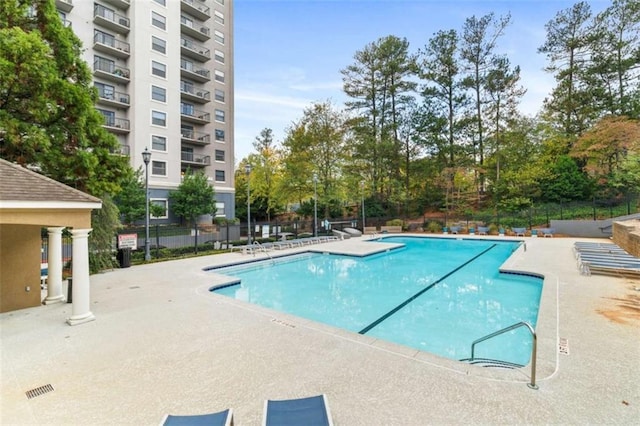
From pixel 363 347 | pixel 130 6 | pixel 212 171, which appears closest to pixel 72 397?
pixel 363 347

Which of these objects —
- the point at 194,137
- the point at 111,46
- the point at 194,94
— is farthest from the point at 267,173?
the point at 111,46

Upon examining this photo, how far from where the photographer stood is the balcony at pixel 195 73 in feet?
90.8

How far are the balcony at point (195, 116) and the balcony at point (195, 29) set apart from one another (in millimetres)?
7216

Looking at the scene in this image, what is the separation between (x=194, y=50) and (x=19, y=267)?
2787 cm

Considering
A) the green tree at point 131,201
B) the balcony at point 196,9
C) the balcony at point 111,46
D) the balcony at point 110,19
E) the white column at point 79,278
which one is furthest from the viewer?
the balcony at point 196,9

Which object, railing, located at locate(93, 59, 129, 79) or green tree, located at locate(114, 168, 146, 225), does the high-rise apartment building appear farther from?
green tree, located at locate(114, 168, 146, 225)

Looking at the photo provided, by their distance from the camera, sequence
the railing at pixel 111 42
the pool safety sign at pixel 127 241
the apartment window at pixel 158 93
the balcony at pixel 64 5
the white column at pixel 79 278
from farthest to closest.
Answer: the apartment window at pixel 158 93, the railing at pixel 111 42, the balcony at pixel 64 5, the pool safety sign at pixel 127 241, the white column at pixel 79 278

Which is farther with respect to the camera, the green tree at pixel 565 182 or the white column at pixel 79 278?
the green tree at pixel 565 182

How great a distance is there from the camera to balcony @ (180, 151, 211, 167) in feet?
90.7

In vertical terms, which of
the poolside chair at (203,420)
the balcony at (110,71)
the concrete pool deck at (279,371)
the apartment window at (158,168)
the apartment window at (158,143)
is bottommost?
the concrete pool deck at (279,371)

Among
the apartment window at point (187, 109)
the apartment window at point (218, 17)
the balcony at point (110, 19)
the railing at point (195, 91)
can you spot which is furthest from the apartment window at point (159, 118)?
the apartment window at point (218, 17)

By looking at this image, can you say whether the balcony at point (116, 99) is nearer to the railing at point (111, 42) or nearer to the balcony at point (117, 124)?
the balcony at point (117, 124)

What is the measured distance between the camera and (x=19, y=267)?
6.61 metres

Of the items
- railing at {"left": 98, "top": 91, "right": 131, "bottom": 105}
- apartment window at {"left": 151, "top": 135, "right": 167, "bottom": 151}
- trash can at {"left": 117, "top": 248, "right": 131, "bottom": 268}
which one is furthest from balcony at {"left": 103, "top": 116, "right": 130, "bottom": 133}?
trash can at {"left": 117, "top": 248, "right": 131, "bottom": 268}
